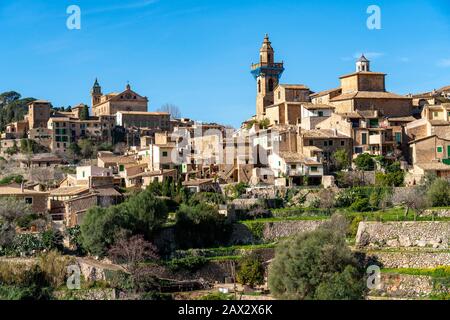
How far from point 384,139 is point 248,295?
59.3ft

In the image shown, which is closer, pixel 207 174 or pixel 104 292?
pixel 104 292

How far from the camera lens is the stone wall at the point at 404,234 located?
40.5 m

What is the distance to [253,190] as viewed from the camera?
155 ft

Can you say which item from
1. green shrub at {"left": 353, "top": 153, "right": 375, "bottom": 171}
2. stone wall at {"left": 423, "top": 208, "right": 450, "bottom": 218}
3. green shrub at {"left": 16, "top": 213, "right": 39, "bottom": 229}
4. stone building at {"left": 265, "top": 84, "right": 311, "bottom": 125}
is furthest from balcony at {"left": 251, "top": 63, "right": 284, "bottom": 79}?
green shrub at {"left": 16, "top": 213, "right": 39, "bottom": 229}

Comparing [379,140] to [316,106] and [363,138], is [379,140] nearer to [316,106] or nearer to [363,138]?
[363,138]

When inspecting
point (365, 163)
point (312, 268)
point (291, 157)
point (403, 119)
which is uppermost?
point (403, 119)

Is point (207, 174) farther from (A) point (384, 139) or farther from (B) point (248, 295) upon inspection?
(B) point (248, 295)

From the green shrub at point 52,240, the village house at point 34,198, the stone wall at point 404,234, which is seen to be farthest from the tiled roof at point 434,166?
the village house at point 34,198

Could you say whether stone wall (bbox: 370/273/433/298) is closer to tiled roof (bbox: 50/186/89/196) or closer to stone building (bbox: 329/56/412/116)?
tiled roof (bbox: 50/186/89/196)

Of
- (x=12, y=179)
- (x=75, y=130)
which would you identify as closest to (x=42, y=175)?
(x=12, y=179)

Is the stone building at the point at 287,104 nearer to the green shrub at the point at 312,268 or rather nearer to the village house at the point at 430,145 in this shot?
the village house at the point at 430,145

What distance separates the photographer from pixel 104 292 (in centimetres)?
3681

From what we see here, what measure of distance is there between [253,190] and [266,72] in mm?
19980
